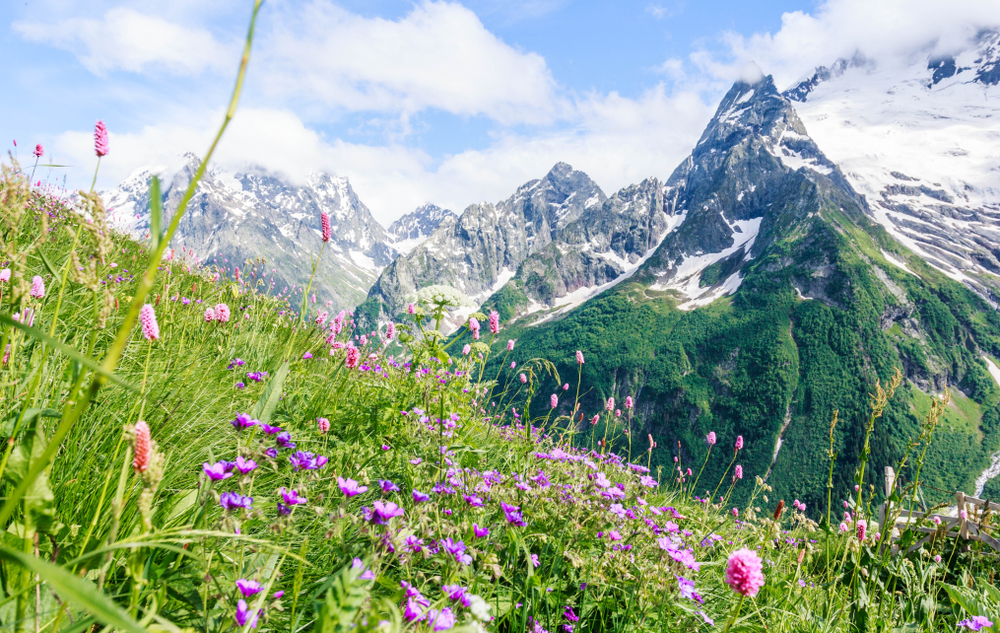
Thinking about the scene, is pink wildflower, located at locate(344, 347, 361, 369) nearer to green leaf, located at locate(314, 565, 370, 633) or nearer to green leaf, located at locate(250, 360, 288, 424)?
green leaf, located at locate(250, 360, 288, 424)

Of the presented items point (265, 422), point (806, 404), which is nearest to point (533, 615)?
point (265, 422)

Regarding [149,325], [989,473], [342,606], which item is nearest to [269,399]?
[149,325]

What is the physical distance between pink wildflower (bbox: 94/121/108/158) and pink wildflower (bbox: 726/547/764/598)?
368 cm

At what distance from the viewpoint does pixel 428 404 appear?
142 inches

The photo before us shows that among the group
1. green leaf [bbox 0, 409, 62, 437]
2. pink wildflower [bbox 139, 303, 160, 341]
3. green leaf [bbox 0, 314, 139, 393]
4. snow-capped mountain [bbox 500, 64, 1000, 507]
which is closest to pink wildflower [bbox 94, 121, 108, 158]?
pink wildflower [bbox 139, 303, 160, 341]

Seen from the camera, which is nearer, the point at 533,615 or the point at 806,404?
the point at 533,615

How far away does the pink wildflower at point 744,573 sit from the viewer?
1.72 metres

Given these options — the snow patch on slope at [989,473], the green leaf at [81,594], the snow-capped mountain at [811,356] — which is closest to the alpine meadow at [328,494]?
the green leaf at [81,594]

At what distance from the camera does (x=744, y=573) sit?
1.75 m

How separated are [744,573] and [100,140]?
12.6ft

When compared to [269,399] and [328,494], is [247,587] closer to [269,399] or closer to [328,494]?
[269,399]

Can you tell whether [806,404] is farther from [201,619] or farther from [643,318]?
[201,619]

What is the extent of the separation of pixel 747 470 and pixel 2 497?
149 metres

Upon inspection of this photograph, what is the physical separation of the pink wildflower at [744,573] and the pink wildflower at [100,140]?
3.68m
